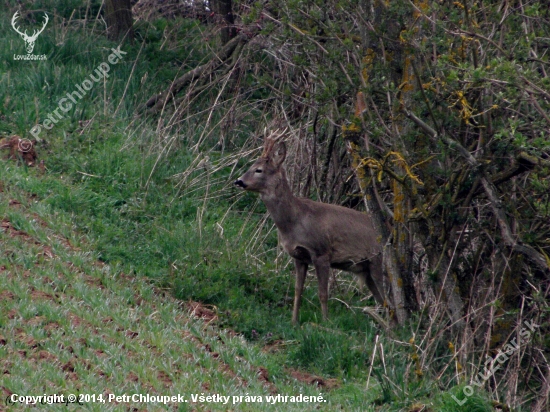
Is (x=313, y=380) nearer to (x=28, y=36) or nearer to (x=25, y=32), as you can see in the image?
(x=28, y=36)

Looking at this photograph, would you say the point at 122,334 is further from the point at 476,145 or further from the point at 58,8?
the point at 58,8

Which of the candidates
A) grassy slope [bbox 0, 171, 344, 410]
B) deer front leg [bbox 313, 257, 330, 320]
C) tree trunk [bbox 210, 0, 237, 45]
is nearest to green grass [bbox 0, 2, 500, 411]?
grassy slope [bbox 0, 171, 344, 410]

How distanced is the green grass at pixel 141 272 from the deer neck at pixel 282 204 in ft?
2.42

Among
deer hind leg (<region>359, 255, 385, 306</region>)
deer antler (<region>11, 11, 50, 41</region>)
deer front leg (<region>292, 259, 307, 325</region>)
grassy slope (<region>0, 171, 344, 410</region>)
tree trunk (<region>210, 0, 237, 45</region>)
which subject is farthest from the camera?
tree trunk (<region>210, 0, 237, 45</region>)

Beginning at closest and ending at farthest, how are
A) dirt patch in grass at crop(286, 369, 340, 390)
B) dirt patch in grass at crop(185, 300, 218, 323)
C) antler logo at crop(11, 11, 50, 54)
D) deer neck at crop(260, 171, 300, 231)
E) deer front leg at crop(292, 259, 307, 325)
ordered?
dirt patch in grass at crop(286, 369, 340, 390)
dirt patch in grass at crop(185, 300, 218, 323)
deer front leg at crop(292, 259, 307, 325)
deer neck at crop(260, 171, 300, 231)
antler logo at crop(11, 11, 50, 54)

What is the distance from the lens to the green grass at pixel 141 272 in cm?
704

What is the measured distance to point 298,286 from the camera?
9.84 metres

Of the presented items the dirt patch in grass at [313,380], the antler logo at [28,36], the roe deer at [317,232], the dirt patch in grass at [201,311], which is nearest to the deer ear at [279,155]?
the roe deer at [317,232]

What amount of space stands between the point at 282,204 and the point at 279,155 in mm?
617

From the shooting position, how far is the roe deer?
1000cm

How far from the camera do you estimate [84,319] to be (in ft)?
25.3

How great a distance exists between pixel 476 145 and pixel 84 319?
3.96 meters

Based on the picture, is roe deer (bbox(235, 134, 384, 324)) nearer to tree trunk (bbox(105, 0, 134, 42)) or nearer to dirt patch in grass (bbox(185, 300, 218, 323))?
dirt patch in grass (bbox(185, 300, 218, 323))

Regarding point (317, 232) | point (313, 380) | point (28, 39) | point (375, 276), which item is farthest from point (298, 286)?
point (28, 39)
